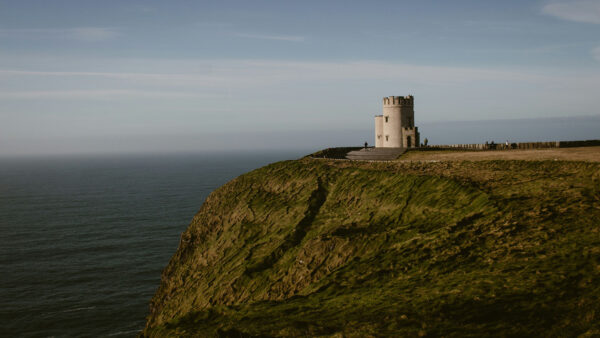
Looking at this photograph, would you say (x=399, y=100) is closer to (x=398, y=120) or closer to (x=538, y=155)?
(x=398, y=120)

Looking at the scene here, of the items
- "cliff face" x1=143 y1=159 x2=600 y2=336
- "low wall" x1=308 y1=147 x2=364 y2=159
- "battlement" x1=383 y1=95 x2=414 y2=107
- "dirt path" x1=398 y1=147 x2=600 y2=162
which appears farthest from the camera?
"battlement" x1=383 y1=95 x2=414 y2=107

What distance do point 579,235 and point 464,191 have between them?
7601mm

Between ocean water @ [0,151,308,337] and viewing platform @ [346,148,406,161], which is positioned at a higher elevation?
viewing platform @ [346,148,406,161]

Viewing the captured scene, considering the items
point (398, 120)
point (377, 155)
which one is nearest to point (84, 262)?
point (377, 155)

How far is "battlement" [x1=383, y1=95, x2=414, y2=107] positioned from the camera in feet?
198

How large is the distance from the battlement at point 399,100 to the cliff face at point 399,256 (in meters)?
24.9

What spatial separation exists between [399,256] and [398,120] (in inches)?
1671

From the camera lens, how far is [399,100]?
60.2m

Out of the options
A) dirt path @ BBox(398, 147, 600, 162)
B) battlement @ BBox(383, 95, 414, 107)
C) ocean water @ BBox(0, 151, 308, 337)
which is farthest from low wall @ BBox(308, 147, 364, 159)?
ocean water @ BBox(0, 151, 308, 337)

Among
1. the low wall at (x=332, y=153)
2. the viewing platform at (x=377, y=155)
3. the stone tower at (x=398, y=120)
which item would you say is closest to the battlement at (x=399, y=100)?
the stone tower at (x=398, y=120)

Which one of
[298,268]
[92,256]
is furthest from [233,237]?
[92,256]

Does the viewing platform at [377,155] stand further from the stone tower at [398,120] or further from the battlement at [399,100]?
the battlement at [399,100]

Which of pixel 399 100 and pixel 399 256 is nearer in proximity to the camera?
pixel 399 256

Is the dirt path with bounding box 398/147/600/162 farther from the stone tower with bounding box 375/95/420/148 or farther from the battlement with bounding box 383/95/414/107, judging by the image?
the battlement with bounding box 383/95/414/107
